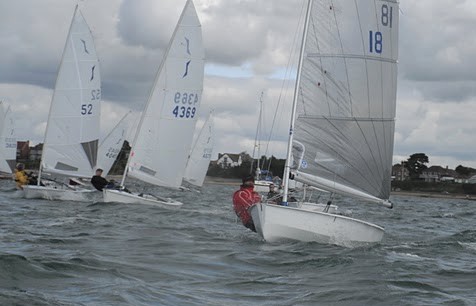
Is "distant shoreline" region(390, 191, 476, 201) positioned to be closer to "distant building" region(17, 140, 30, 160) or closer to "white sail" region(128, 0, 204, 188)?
"distant building" region(17, 140, 30, 160)

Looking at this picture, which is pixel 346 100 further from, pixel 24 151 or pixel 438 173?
pixel 438 173

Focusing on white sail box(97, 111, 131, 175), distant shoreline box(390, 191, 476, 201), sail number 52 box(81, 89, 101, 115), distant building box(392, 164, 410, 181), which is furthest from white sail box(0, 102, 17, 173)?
distant building box(392, 164, 410, 181)

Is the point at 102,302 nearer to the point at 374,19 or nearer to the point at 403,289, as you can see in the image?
the point at 403,289

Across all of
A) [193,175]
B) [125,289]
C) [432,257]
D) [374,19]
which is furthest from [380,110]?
[193,175]

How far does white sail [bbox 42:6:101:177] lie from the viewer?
2948cm

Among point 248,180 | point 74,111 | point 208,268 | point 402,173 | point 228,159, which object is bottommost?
point 208,268

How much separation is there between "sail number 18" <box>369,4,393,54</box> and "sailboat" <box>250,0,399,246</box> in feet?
0.06

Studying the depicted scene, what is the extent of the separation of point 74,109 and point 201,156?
19254mm

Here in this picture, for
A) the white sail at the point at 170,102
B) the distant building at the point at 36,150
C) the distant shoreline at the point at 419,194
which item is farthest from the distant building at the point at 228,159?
the white sail at the point at 170,102

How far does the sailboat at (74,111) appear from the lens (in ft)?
96.7

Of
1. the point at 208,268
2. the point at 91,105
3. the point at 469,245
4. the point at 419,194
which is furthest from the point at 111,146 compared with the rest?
the point at 419,194

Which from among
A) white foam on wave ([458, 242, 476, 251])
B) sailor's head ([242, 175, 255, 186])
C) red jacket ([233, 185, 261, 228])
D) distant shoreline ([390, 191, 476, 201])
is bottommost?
white foam on wave ([458, 242, 476, 251])

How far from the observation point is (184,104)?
2742cm

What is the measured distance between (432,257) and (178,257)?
4.79 meters
